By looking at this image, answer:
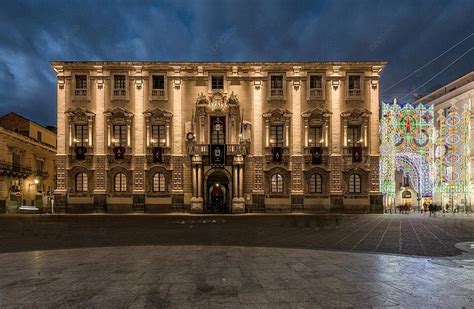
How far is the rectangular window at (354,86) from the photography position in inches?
1464

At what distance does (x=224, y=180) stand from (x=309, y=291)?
3069cm

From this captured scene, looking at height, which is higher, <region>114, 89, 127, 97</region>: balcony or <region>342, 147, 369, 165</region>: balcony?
<region>114, 89, 127, 97</region>: balcony

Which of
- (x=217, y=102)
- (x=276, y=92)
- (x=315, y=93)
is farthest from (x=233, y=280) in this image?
(x=315, y=93)

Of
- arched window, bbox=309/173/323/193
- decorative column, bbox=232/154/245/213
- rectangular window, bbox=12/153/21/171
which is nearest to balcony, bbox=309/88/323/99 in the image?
arched window, bbox=309/173/323/193

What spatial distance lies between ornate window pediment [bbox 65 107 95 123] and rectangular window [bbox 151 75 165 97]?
23.4 ft

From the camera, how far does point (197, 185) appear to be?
36406 millimetres

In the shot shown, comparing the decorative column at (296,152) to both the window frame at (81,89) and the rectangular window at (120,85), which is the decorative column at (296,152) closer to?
the rectangular window at (120,85)

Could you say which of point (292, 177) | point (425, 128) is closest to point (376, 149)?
point (425, 128)

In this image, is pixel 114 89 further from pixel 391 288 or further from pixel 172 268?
pixel 391 288

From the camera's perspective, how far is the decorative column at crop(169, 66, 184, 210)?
36.6 metres

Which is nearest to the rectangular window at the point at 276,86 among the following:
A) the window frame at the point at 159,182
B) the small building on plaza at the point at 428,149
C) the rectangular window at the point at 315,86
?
the rectangular window at the point at 315,86

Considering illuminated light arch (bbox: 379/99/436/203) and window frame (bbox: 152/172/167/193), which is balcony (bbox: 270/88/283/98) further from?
window frame (bbox: 152/172/167/193)

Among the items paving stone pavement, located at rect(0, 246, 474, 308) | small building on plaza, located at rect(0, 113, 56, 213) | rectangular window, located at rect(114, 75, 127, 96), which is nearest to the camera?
paving stone pavement, located at rect(0, 246, 474, 308)

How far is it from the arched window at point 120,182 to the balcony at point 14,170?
15.8 meters
